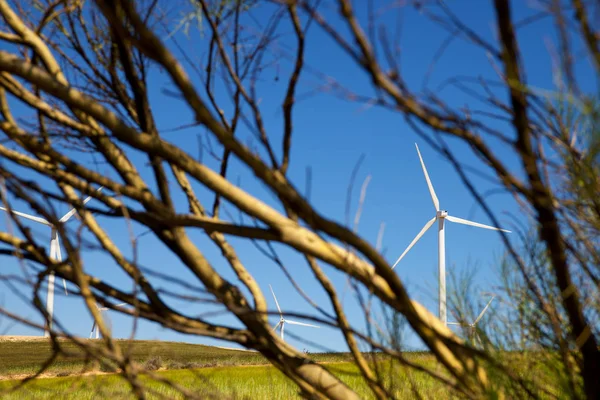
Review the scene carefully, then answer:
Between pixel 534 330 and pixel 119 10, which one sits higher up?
pixel 119 10

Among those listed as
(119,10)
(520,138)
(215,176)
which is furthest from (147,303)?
(520,138)

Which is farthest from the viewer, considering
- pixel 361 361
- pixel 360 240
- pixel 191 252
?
pixel 361 361

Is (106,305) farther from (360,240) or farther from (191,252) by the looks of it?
(360,240)

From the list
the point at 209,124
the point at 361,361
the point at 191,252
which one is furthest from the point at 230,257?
the point at 209,124

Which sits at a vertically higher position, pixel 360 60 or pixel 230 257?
pixel 360 60

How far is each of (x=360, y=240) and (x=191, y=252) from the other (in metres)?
0.49

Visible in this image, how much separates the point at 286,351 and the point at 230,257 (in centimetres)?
37

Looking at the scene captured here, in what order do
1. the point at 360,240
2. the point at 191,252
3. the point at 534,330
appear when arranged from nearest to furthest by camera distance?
the point at 360,240
the point at 191,252
the point at 534,330

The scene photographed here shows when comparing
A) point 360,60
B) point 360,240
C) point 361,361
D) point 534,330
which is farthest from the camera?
point 534,330

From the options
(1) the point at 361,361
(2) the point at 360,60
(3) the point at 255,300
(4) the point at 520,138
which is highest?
(2) the point at 360,60

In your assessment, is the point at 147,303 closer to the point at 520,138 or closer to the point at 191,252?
the point at 191,252

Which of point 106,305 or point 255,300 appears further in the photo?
point 255,300

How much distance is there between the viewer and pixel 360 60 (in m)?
1.32

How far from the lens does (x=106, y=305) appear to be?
1.77 meters
